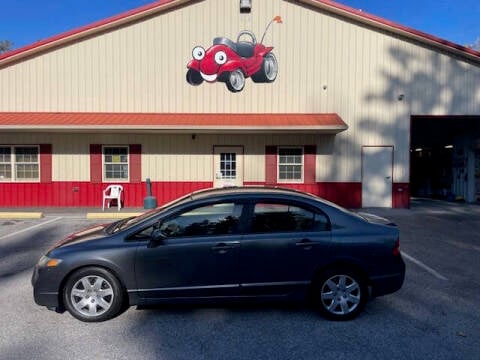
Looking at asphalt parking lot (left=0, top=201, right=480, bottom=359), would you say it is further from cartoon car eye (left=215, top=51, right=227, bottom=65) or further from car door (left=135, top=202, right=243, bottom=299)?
cartoon car eye (left=215, top=51, right=227, bottom=65)

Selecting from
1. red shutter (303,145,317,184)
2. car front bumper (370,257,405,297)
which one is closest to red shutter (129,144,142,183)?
red shutter (303,145,317,184)

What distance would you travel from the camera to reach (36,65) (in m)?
13.4

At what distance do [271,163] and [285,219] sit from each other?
9382mm

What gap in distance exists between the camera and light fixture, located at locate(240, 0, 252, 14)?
13.2m

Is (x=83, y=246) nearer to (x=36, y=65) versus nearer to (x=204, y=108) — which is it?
(x=204, y=108)

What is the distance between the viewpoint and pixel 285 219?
424cm

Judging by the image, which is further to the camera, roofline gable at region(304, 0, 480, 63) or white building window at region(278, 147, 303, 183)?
white building window at region(278, 147, 303, 183)

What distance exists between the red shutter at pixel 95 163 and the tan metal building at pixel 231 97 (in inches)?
1.5

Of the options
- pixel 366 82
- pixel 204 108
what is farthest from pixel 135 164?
pixel 366 82

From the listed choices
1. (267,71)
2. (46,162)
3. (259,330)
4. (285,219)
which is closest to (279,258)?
(285,219)

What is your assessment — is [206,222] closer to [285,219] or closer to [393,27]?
[285,219]

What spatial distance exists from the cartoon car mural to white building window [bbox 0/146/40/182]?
660cm

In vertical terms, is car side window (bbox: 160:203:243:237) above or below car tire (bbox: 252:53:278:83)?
below

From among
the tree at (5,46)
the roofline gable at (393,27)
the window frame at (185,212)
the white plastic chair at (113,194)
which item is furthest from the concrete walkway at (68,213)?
the tree at (5,46)
